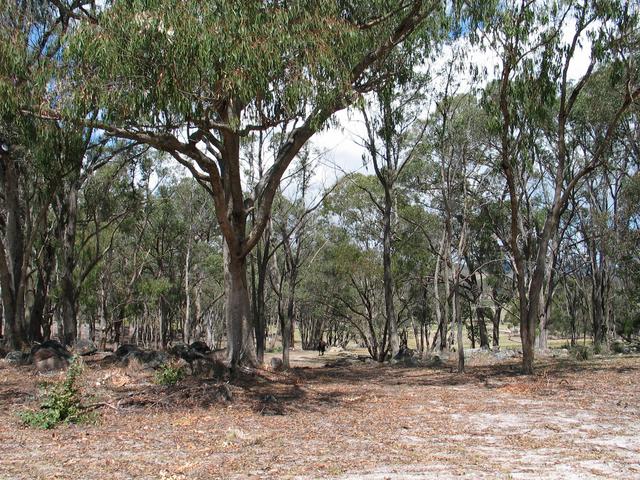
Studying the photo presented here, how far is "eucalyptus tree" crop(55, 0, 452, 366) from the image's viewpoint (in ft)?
27.3

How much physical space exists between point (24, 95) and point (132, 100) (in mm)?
2100

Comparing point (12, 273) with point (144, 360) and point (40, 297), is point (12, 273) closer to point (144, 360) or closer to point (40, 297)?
point (40, 297)

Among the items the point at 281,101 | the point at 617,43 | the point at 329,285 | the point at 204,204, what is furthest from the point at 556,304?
the point at 281,101

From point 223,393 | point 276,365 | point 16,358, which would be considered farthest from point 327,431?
point 16,358

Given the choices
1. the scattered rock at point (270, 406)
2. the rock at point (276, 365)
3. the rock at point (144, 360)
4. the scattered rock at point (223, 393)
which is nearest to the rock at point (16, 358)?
the rock at point (144, 360)

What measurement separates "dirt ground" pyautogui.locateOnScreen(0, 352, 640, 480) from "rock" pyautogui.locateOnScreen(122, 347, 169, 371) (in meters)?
0.53

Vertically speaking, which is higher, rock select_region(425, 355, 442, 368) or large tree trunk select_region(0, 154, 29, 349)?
large tree trunk select_region(0, 154, 29, 349)

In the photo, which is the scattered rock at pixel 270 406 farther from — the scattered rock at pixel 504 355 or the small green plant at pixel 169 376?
the scattered rock at pixel 504 355

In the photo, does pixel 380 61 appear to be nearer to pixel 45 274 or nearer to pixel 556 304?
pixel 45 274

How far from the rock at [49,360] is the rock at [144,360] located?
4.01 ft

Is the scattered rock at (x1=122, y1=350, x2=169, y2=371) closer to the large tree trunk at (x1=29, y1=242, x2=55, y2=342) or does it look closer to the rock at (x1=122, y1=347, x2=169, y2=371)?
the rock at (x1=122, y1=347, x2=169, y2=371)

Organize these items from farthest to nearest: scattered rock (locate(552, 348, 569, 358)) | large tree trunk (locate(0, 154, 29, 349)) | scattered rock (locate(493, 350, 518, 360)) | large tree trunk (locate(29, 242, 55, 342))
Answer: scattered rock (locate(552, 348, 569, 358)) → scattered rock (locate(493, 350, 518, 360)) → large tree trunk (locate(29, 242, 55, 342)) → large tree trunk (locate(0, 154, 29, 349))

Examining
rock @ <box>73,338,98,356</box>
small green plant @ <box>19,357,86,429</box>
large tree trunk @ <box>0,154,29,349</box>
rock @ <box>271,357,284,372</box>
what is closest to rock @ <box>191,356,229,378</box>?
rock @ <box>271,357,284,372</box>

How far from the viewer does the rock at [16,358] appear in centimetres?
1241
